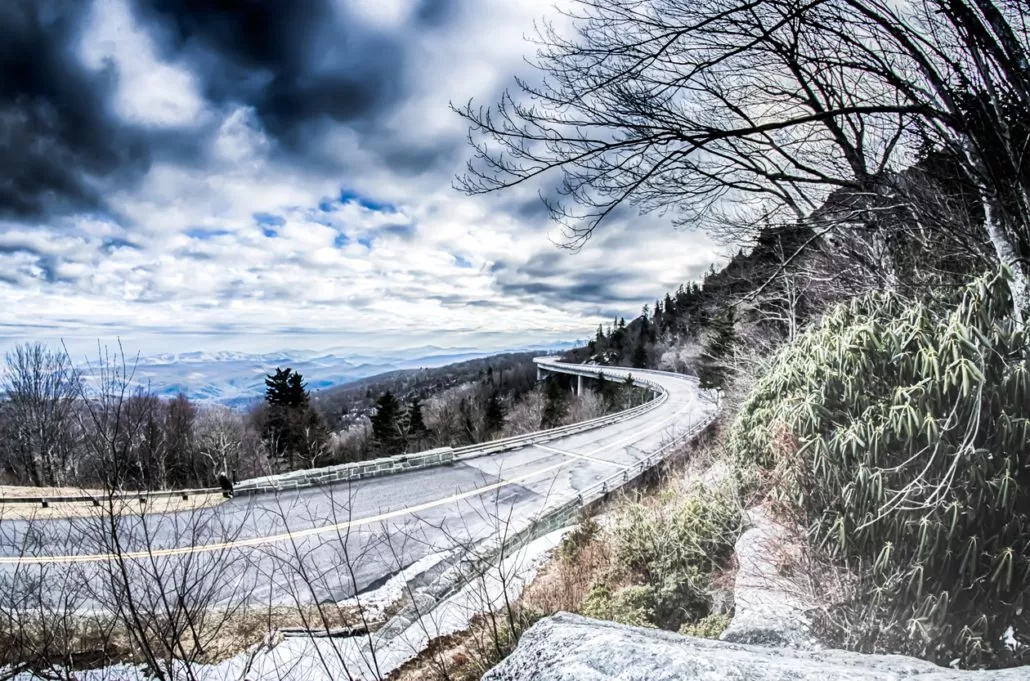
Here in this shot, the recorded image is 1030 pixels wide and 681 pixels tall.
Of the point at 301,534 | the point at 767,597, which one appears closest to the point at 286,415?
the point at 301,534

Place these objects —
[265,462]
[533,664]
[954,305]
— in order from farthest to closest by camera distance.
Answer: [265,462]
[954,305]
[533,664]

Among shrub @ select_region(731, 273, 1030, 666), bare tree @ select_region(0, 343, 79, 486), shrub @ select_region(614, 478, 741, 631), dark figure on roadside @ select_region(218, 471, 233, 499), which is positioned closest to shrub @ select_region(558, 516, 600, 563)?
shrub @ select_region(614, 478, 741, 631)

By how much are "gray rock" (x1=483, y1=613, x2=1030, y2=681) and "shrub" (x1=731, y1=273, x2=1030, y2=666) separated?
1549 millimetres

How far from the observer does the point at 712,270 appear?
23.3 ft

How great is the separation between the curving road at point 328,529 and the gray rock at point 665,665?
184 cm

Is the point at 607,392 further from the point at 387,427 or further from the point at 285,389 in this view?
the point at 285,389

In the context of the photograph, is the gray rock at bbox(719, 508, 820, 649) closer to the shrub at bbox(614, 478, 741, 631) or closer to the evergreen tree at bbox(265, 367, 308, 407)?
the shrub at bbox(614, 478, 741, 631)

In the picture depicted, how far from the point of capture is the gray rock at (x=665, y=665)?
1.45 metres

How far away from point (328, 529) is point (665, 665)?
9.42 metres

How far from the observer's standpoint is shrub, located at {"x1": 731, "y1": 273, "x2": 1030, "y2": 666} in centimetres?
280

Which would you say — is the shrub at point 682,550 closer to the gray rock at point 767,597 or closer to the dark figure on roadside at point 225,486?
the gray rock at point 767,597

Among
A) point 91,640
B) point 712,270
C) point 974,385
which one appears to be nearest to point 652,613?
point 974,385

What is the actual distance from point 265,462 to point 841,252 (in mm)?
31848

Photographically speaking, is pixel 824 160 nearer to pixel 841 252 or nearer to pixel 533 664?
pixel 841 252
